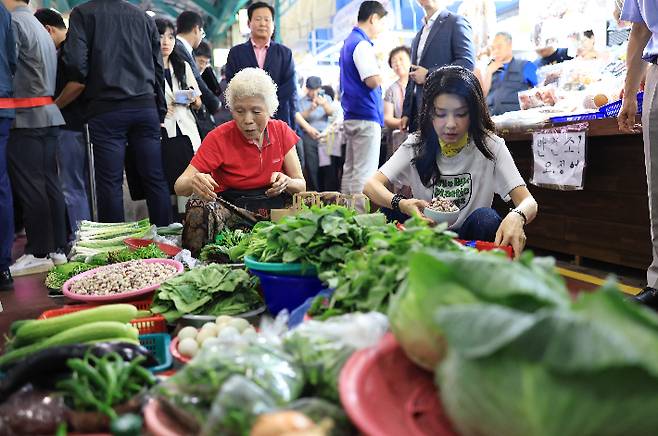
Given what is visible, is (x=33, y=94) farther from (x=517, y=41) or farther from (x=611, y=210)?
(x=517, y=41)

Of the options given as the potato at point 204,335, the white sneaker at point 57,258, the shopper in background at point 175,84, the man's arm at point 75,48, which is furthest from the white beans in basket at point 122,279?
the shopper in background at point 175,84

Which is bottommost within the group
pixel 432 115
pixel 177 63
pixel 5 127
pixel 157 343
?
pixel 157 343

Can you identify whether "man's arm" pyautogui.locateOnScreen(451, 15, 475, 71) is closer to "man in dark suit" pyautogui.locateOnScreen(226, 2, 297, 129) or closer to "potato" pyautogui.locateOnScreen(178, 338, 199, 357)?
"man in dark suit" pyautogui.locateOnScreen(226, 2, 297, 129)

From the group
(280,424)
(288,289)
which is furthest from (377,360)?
(288,289)

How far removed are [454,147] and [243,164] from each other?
4.51ft

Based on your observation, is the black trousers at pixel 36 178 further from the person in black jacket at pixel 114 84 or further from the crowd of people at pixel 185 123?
the person in black jacket at pixel 114 84

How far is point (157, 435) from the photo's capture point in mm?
869

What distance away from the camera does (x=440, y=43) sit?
4.35 m

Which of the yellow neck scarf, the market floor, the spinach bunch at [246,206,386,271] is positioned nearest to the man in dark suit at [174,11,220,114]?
the market floor

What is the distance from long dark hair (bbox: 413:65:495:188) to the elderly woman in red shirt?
96cm

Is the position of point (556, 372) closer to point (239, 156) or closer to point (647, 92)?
point (647, 92)

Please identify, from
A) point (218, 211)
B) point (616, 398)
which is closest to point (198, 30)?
point (218, 211)

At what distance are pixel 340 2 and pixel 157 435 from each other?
10079mm

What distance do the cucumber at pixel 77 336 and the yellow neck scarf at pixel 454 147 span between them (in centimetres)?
181
